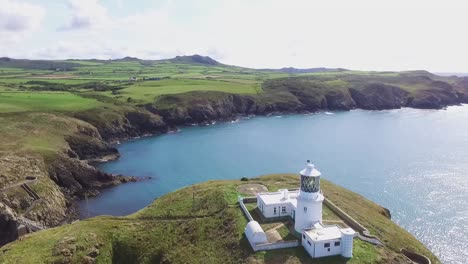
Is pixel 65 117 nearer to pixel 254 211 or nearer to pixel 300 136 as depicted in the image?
pixel 300 136

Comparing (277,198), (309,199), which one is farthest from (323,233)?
(277,198)

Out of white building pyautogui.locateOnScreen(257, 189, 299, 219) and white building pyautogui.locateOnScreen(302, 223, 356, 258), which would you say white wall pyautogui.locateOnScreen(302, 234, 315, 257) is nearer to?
white building pyautogui.locateOnScreen(302, 223, 356, 258)

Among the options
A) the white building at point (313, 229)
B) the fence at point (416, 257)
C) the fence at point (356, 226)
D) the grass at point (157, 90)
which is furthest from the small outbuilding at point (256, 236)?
the grass at point (157, 90)

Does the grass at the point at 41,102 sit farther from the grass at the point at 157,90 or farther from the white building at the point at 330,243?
the white building at the point at 330,243

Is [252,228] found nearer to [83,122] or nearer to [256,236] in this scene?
[256,236]

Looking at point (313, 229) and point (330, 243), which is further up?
point (313, 229)

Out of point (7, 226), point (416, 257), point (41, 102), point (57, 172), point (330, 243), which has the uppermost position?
point (41, 102)

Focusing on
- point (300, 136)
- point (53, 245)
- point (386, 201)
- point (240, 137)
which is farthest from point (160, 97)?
point (53, 245)
